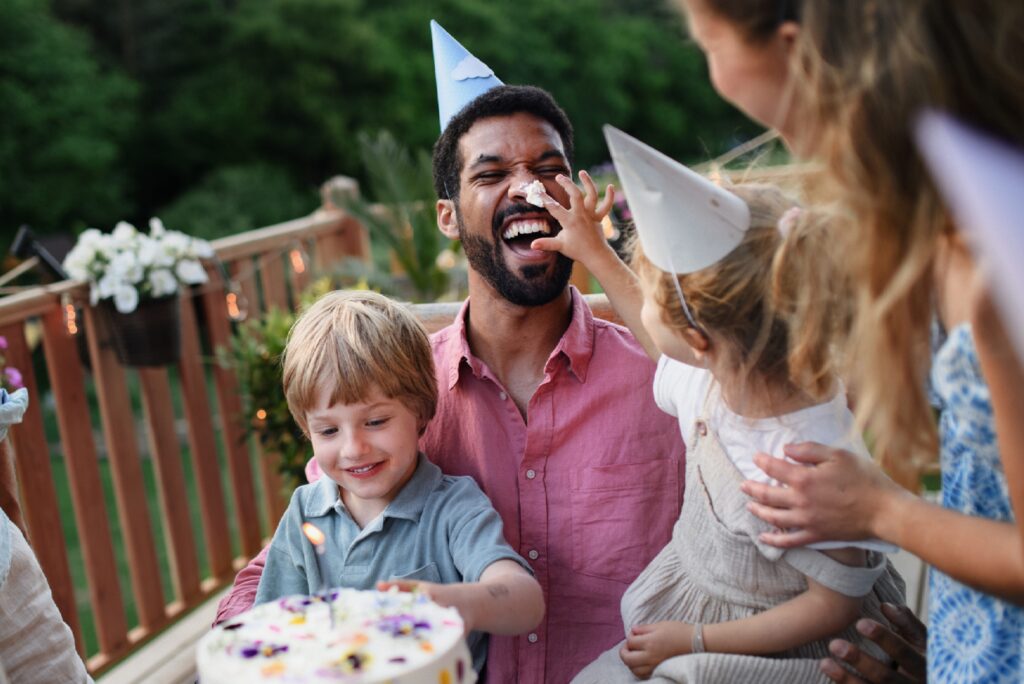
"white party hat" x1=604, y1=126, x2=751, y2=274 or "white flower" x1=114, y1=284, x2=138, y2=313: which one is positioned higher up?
"white party hat" x1=604, y1=126, x2=751, y2=274

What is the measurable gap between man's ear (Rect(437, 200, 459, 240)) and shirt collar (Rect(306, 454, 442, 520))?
0.58m

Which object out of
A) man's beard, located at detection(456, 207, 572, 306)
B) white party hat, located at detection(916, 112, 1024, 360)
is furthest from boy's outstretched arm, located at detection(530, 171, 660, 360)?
white party hat, located at detection(916, 112, 1024, 360)

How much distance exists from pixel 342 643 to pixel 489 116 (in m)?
1.28

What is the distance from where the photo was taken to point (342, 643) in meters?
1.22

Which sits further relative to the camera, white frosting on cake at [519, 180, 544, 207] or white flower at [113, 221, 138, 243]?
white flower at [113, 221, 138, 243]

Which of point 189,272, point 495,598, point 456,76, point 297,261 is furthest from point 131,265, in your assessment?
point 495,598

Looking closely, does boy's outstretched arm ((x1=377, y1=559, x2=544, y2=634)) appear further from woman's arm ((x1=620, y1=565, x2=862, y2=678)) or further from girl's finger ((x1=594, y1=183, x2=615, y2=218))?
girl's finger ((x1=594, y1=183, x2=615, y2=218))

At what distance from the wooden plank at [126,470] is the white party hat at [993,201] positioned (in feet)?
10.3

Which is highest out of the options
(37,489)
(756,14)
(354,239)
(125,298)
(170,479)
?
(756,14)

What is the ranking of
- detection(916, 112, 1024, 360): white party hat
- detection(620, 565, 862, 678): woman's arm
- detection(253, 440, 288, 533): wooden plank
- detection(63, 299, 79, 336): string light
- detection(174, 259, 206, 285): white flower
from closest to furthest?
detection(916, 112, 1024, 360): white party hat
detection(620, 565, 862, 678): woman's arm
detection(63, 299, 79, 336): string light
detection(174, 259, 206, 285): white flower
detection(253, 440, 288, 533): wooden plank

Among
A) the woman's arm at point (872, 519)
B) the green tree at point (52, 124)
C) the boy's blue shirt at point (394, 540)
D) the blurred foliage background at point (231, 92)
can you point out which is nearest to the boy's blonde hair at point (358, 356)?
the boy's blue shirt at point (394, 540)

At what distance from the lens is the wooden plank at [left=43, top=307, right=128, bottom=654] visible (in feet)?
10.8

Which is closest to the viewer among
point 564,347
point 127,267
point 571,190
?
point 571,190

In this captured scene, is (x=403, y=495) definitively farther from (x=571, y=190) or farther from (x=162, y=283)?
(x=162, y=283)
